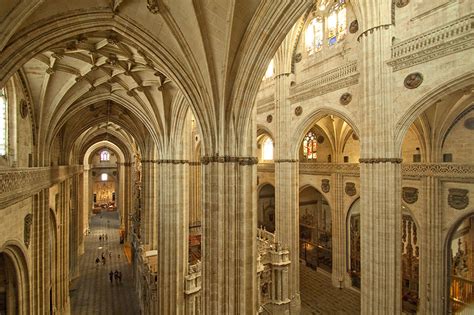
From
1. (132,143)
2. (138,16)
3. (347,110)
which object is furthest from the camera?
(132,143)

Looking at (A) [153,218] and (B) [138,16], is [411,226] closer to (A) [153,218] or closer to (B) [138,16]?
(A) [153,218]

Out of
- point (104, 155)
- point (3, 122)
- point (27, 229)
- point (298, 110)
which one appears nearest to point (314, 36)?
point (298, 110)

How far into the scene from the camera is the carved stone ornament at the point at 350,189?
16592mm

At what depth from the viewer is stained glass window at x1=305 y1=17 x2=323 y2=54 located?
543 inches

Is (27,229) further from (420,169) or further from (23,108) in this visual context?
(420,169)

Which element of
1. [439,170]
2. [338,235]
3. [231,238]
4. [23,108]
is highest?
[23,108]

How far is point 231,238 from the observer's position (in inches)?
265

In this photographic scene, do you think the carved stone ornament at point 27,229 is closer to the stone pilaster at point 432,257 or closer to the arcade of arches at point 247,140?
the arcade of arches at point 247,140

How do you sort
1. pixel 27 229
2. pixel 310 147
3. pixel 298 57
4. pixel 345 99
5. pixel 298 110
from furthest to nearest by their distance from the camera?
pixel 310 147 → pixel 298 57 → pixel 298 110 → pixel 345 99 → pixel 27 229

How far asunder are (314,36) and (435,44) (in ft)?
21.4

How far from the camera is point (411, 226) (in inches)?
587

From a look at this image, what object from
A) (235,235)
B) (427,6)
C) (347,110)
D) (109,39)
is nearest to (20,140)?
(109,39)

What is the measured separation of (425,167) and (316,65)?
22.9 ft

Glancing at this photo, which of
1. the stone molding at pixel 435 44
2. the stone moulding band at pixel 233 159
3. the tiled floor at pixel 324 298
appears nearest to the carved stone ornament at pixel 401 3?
the stone molding at pixel 435 44
